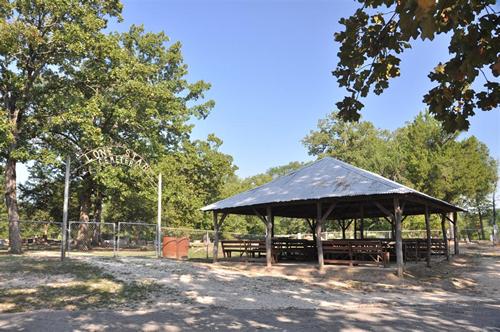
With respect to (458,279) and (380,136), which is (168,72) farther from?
(380,136)

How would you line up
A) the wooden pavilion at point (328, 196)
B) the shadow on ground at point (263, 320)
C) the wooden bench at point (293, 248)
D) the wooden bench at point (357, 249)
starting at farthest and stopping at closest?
the wooden bench at point (293, 248)
the wooden bench at point (357, 249)
the wooden pavilion at point (328, 196)
the shadow on ground at point (263, 320)

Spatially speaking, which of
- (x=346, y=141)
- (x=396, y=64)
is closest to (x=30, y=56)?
(x=396, y=64)

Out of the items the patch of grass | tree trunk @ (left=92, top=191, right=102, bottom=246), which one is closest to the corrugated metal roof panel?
the patch of grass

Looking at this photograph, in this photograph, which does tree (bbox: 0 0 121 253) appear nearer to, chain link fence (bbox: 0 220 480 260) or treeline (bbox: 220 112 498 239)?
chain link fence (bbox: 0 220 480 260)

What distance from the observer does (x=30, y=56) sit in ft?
74.7

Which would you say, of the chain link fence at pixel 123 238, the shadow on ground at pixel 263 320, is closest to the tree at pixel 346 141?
the chain link fence at pixel 123 238

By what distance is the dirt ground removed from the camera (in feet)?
24.4

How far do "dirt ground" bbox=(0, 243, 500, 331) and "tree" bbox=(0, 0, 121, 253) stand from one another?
10.4 metres

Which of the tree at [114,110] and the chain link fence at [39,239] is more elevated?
the tree at [114,110]

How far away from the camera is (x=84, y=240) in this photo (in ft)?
95.1

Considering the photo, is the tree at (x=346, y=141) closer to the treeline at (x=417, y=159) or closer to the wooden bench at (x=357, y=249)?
the treeline at (x=417, y=159)

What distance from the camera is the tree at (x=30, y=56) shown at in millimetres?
21469

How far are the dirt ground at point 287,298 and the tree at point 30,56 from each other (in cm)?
1036

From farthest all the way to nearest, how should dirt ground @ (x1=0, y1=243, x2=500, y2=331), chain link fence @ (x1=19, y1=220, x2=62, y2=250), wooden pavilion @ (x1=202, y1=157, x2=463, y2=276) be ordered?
1. chain link fence @ (x1=19, y1=220, x2=62, y2=250)
2. wooden pavilion @ (x1=202, y1=157, x2=463, y2=276)
3. dirt ground @ (x1=0, y1=243, x2=500, y2=331)
